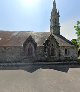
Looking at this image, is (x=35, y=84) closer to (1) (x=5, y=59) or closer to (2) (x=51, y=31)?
(1) (x=5, y=59)

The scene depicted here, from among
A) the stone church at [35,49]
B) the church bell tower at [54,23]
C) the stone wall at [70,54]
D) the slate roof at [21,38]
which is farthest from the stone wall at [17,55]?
the church bell tower at [54,23]

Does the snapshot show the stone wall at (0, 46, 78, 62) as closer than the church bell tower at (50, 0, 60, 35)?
Yes

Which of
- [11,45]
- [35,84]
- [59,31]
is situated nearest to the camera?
[35,84]

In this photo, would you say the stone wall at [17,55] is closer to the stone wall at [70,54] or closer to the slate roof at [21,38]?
the slate roof at [21,38]

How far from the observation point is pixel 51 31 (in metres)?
58.2

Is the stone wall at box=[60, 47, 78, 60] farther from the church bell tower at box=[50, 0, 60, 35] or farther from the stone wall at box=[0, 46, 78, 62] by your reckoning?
the church bell tower at box=[50, 0, 60, 35]

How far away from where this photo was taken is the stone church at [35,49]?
51219 millimetres

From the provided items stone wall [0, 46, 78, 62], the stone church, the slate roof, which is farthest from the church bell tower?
stone wall [0, 46, 78, 62]

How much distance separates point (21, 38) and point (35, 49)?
4553mm

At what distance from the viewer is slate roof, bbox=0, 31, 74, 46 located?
5247cm

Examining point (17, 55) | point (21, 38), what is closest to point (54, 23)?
point (21, 38)

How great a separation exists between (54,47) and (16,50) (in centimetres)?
803

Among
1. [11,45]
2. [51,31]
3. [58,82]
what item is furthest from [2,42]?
[58,82]

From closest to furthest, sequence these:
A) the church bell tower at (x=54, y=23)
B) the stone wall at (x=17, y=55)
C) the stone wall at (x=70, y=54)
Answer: the stone wall at (x=17, y=55) < the stone wall at (x=70, y=54) < the church bell tower at (x=54, y=23)
